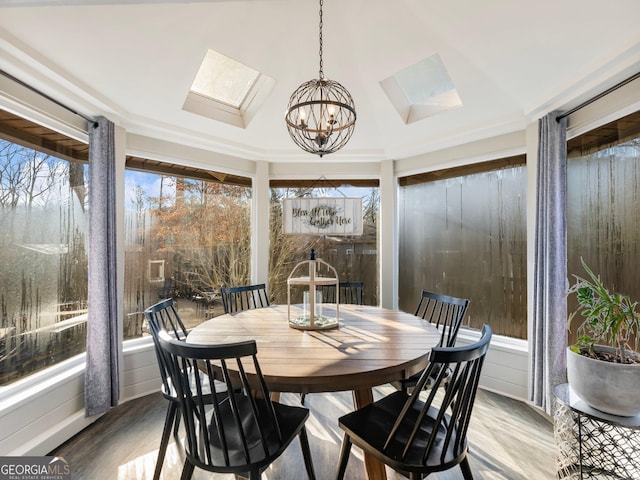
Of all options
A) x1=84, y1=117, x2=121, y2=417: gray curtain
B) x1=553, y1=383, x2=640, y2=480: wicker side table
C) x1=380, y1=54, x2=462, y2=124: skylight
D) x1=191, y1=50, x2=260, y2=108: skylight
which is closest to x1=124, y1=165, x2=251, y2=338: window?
x1=84, y1=117, x2=121, y2=417: gray curtain

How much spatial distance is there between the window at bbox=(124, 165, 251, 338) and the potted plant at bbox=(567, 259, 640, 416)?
132 inches

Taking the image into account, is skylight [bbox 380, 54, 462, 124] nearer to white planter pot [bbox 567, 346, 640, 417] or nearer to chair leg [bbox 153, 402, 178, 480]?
white planter pot [bbox 567, 346, 640, 417]

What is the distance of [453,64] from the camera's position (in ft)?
9.18

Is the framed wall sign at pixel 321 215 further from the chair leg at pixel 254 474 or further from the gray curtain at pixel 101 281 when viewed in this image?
the chair leg at pixel 254 474

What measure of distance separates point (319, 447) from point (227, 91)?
346 cm

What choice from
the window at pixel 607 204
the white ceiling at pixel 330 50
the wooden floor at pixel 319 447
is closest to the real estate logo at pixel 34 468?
the wooden floor at pixel 319 447

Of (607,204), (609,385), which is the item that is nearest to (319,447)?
(609,385)

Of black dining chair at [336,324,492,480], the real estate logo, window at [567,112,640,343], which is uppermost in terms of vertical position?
window at [567,112,640,343]

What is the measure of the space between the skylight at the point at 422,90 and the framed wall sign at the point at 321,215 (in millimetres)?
1192

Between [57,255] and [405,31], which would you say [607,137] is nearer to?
[405,31]

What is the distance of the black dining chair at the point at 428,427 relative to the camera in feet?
4.45

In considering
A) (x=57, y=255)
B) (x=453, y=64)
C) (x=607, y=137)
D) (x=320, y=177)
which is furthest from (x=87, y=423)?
(x=607, y=137)

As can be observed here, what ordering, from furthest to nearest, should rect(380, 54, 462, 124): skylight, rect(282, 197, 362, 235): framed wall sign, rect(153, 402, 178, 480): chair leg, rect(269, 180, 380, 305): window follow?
rect(269, 180, 380, 305): window → rect(282, 197, 362, 235): framed wall sign → rect(380, 54, 462, 124): skylight → rect(153, 402, 178, 480): chair leg

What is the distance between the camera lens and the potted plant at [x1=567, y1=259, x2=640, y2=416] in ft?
5.58
